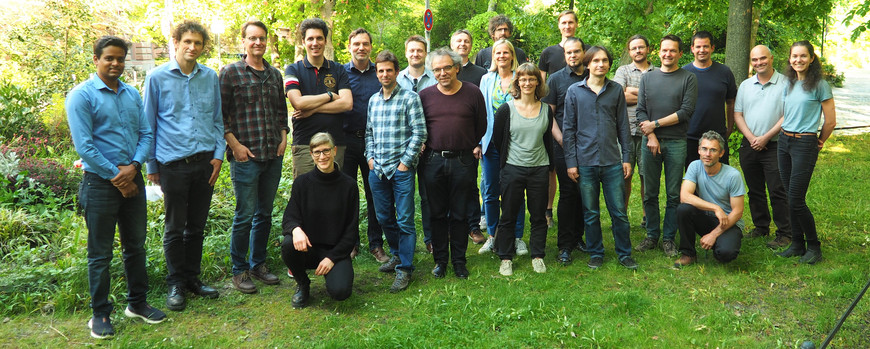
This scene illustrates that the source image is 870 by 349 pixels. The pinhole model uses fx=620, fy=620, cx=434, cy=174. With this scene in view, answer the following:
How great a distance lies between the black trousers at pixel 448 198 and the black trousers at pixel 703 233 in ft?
6.10

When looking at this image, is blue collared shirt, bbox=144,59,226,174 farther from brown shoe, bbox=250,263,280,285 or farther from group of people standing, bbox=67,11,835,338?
brown shoe, bbox=250,263,280,285

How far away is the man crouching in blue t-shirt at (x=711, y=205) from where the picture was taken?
16.8 ft

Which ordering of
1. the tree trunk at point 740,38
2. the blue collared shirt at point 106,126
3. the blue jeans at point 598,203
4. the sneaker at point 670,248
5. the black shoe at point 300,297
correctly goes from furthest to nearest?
1. the tree trunk at point 740,38
2. the sneaker at point 670,248
3. the blue jeans at point 598,203
4. the black shoe at point 300,297
5. the blue collared shirt at point 106,126

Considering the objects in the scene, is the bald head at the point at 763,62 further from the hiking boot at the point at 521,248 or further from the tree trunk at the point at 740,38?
the tree trunk at the point at 740,38

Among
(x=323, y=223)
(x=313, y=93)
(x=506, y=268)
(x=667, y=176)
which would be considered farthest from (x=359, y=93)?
(x=667, y=176)

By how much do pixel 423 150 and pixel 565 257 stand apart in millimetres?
1631

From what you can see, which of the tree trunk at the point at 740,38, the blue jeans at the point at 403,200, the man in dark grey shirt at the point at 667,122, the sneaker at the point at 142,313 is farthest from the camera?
the tree trunk at the point at 740,38

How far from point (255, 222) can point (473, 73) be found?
2550mm

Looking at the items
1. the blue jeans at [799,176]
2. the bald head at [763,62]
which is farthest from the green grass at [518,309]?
the bald head at [763,62]

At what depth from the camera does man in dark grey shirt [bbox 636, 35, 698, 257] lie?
546 cm

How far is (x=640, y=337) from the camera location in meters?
3.94

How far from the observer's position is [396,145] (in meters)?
4.96

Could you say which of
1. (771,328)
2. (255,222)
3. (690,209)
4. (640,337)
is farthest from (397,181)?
(771,328)

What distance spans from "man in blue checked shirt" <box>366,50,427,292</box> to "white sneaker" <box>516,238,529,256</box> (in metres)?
1.20
